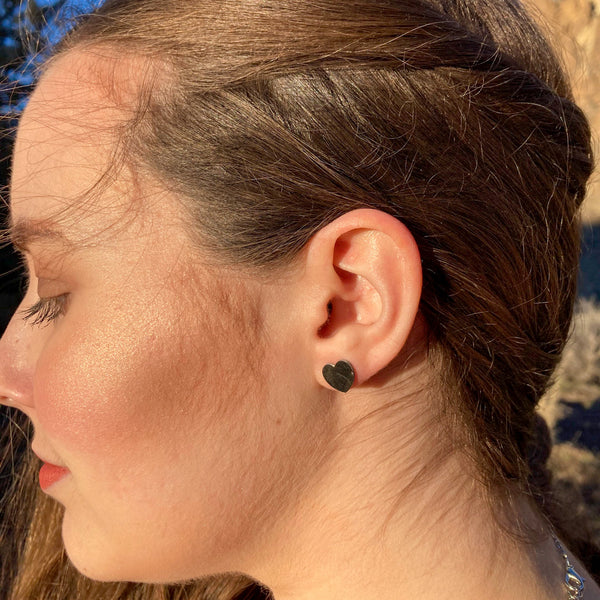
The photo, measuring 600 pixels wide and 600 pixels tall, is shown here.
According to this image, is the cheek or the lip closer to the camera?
the cheek

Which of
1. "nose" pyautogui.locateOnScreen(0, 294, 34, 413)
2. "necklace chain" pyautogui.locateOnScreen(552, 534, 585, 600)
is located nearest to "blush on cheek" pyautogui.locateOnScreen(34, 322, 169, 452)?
"nose" pyautogui.locateOnScreen(0, 294, 34, 413)

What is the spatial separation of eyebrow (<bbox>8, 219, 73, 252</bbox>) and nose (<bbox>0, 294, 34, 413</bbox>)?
20cm

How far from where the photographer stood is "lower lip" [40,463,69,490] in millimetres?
1479

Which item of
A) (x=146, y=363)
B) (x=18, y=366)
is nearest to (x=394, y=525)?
(x=146, y=363)

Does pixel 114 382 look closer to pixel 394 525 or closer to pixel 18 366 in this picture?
pixel 18 366

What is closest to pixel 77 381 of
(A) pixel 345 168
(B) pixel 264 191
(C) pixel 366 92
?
(B) pixel 264 191

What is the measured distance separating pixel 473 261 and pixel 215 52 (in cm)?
68

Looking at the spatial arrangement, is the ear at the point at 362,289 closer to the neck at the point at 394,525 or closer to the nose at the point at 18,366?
the neck at the point at 394,525

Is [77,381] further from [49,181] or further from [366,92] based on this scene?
[366,92]

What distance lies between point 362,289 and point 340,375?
18 centimetres

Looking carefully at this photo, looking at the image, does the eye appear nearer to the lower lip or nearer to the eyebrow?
the eyebrow

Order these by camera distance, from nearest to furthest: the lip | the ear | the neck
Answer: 1. the ear
2. the neck
3. the lip

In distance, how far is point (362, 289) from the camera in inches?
49.9

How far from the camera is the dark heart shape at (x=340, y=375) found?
1.23 m
